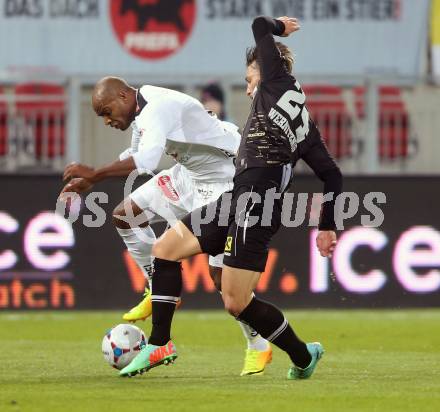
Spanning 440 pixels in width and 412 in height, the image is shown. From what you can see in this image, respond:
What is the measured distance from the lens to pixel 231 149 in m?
9.50

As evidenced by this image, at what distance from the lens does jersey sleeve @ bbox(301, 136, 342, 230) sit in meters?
8.53

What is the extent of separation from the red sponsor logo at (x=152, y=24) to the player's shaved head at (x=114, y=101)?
26.6 ft

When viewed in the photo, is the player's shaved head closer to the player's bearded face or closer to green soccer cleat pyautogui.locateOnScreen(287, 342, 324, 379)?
the player's bearded face

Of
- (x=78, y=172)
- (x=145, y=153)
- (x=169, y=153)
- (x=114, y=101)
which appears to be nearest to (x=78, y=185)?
(x=78, y=172)

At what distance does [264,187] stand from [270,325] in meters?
0.85

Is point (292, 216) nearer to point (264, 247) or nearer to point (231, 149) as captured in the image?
point (231, 149)

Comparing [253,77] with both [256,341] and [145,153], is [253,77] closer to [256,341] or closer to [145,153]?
[145,153]

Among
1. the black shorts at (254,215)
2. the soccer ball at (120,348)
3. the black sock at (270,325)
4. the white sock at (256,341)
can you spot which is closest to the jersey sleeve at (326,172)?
the black shorts at (254,215)

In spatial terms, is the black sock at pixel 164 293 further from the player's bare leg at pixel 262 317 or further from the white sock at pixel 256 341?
the white sock at pixel 256 341

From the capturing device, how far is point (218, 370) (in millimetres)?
9453

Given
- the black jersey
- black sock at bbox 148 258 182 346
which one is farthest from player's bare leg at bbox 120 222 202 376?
the black jersey

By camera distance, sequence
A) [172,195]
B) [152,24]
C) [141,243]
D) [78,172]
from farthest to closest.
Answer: [152,24] < [141,243] < [172,195] < [78,172]

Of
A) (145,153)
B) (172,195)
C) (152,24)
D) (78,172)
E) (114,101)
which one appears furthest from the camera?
(152,24)

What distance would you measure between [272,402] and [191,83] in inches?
330
